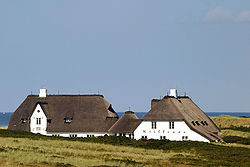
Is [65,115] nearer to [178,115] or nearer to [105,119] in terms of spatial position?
[105,119]

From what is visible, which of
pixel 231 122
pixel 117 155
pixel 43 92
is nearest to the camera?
pixel 117 155

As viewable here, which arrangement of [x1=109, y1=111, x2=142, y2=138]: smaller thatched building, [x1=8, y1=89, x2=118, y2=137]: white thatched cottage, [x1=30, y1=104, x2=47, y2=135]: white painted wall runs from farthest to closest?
[x1=30, y1=104, x2=47, y2=135]: white painted wall, [x1=8, y1=89, x2=118, y2=137]: white thatched cottage, [x1=109, y1=111, x2=142, y2=138]: smaller thatched building

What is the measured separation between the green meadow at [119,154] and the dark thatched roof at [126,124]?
6.49 meters

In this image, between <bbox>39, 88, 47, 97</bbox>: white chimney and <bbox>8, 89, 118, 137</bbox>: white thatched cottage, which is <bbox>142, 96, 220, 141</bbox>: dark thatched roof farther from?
<bbox>39, 88, 47, 97</bbox>: white chimney

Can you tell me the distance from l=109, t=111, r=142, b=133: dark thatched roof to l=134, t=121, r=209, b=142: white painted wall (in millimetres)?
1535

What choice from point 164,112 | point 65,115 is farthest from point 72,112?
point 164,112

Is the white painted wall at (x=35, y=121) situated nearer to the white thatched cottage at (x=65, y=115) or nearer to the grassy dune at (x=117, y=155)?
the white thatched cottage at (x=65, y=115)

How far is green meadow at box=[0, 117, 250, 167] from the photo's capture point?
4156cm

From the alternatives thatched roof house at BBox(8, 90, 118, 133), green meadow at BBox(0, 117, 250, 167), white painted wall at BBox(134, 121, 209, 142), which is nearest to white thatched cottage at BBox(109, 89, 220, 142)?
white painted wall at BBox(134, 121, 209, 142)

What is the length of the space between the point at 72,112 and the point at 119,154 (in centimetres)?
4003

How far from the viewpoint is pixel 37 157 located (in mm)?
42312

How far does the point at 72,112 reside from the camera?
92.4 metres

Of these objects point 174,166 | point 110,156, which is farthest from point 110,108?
point 174,166

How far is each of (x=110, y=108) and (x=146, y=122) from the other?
13.7m
